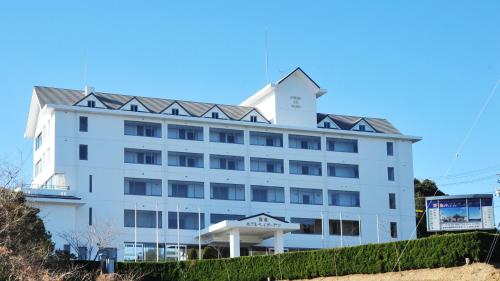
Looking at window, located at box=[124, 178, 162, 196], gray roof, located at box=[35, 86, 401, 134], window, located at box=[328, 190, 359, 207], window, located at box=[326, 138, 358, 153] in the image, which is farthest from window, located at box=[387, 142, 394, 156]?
window, located at box=[124, 178, 162, 196]

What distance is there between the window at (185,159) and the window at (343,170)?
12.0m

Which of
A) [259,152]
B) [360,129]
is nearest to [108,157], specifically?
[259,152]

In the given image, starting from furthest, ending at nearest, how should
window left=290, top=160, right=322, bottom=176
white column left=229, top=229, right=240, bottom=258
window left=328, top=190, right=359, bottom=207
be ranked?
window left=328, top=190, right=359, bottom=207 → window left=290, top=160, right=322, bottom=176 → white column left=229, top=229, right=240, bottom=258

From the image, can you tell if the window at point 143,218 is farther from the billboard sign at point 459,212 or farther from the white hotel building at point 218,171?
the billboard sign at point 459,212

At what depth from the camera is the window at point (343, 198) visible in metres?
77.6

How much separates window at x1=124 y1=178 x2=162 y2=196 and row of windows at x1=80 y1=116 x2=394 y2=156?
378cm

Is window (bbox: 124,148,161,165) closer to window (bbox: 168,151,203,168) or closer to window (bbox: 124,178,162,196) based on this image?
window (bbox: 168,151,203,168)

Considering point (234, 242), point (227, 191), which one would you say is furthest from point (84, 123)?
point (234, 242)

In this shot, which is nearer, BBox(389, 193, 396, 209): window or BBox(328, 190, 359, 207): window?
BBox(328, 190, 359, 207): window

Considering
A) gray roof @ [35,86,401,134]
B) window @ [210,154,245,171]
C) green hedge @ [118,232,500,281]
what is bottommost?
green hedge @ [118,232,500,281]

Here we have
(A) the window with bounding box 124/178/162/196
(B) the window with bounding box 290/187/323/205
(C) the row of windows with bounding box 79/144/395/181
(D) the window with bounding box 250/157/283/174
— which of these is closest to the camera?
(A) the window with bounding box 124/178/162/196

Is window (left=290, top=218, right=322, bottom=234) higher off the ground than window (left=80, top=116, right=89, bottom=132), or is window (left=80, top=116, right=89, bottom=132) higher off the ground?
window (left=80, top=116, right=89, bottom=132)

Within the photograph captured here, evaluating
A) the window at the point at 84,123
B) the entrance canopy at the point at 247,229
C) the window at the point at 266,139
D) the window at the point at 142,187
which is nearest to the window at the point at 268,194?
the window at the point at 266,139

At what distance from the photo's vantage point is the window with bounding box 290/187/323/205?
3002 inches
